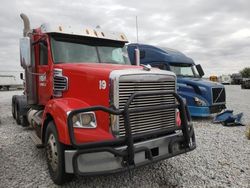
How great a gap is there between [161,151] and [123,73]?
1245 millimetres

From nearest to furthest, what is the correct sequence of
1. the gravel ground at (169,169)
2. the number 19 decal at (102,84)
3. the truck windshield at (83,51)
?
the number 19 decal at (102,84), the gravel ground at (169,169), the truck windshield at (83,51)

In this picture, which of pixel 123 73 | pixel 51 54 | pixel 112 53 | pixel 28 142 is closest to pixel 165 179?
pixel 123 73

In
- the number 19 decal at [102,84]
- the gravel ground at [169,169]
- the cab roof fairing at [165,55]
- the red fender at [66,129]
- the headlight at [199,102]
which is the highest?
the cab roof fairing at [165,55]

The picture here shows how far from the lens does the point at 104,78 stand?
3762mm

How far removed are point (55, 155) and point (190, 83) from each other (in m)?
6.94

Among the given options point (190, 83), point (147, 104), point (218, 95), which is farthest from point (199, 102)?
point (147, 104)

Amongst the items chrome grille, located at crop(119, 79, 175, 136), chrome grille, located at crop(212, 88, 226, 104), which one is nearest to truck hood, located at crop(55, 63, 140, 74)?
chrome grille, located at crop(119, 79, 175, 136)

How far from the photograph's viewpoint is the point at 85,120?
3619 millimetres

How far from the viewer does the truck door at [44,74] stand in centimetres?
500

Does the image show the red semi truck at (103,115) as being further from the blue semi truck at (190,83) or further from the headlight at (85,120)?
the blue semi truck at (190,83)

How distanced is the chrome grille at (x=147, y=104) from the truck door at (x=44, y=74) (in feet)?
6.12

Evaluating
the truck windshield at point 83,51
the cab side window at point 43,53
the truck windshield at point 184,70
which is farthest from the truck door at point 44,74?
the truck windshield at point 184,70

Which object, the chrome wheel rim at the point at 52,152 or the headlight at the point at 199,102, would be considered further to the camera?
the headlight at the point at 199,102

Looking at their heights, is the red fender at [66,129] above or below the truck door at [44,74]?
below
